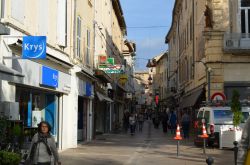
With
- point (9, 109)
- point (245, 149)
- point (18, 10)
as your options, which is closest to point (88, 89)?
point (18, 10)

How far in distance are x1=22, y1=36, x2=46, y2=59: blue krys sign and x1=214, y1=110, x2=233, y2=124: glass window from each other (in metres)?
10.6

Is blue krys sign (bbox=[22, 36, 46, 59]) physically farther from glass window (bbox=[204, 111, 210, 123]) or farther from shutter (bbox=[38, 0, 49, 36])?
glass window (bbox=[204, 111, 210, 123])

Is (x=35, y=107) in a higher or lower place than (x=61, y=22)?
lower

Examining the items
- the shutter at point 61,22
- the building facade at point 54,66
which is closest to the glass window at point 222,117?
the building facade at point 54,66

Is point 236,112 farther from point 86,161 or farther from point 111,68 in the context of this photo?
point 111,68

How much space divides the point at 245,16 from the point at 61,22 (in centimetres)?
1309

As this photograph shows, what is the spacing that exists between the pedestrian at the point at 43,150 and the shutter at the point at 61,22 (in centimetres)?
1006

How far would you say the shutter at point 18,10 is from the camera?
13.4 metres

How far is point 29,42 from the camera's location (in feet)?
42.7

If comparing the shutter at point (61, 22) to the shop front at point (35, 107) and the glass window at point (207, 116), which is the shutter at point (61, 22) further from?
the glass window at point (207, 116)

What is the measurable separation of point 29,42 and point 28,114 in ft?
13.3

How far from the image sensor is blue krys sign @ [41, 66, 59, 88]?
54.2 feet

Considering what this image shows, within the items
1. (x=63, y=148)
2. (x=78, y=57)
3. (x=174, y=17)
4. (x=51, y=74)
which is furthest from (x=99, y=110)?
(x=174, y=17)

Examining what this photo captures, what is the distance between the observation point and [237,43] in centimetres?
2769
